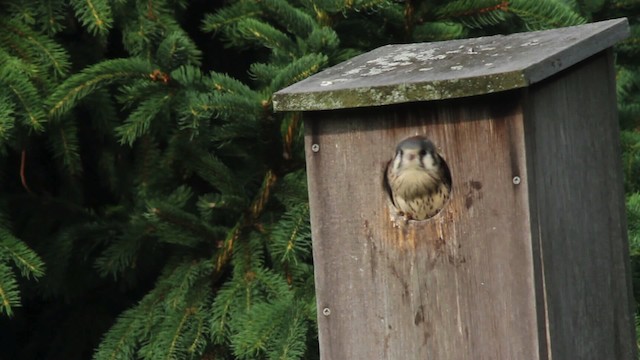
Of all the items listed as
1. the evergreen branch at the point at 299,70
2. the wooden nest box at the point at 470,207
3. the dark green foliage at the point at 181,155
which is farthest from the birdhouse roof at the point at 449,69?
the dark green foliage at the point at 181,155

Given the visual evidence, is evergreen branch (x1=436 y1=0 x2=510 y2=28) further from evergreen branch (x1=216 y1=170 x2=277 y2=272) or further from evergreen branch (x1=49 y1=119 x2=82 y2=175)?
evergreen branch (x1=49 y1=119 x2=82 y2=175)

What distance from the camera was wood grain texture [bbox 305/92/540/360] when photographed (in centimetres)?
203

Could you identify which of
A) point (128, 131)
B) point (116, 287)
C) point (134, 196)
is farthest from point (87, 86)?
point (116, 287)

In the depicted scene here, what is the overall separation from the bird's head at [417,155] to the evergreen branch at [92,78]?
2.90 feet

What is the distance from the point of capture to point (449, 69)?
6.79 feet

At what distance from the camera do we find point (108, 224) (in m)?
3.05

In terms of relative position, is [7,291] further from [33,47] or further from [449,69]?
[449,69]

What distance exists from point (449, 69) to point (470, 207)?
0.25m

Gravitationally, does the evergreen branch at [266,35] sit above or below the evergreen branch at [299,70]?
above

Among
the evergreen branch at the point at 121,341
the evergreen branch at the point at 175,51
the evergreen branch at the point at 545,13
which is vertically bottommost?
the evergreen branch at the point at 121,341

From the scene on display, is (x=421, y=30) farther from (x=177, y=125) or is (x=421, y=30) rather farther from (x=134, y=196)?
(x=134, y=196)

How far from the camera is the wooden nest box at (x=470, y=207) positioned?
202 centimetres

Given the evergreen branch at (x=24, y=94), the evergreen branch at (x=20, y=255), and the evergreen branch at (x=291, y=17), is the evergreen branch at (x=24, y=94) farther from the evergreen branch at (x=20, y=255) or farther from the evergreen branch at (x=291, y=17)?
the evergreen branch at (x=291, y=17)

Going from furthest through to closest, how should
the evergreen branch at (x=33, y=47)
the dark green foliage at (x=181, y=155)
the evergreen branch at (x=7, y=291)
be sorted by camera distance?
the evergreen branch at (x=33, y=47) < the dark green foliage at (x=181, y=155) < the evergreen branch at (x=7, y=291)
